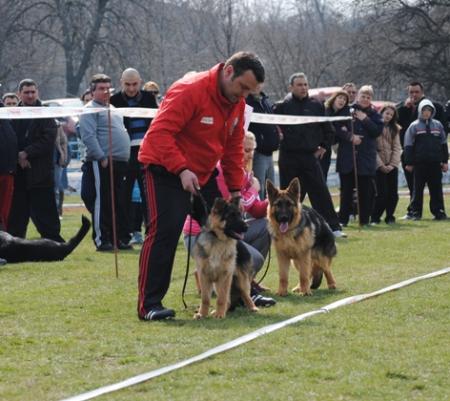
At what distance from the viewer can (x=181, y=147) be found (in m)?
7.22

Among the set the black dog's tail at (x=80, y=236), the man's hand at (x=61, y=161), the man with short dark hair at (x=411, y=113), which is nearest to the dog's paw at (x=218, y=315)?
the black dog's tail at (x=80, y=236)

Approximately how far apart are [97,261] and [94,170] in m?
1.32

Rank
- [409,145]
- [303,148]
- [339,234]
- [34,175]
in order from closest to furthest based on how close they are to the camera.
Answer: [34,175] → [303,148] → [339,234] → [409,145]

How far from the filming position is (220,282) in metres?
7.40

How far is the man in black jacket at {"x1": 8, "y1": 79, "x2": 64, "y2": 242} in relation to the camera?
1219cm

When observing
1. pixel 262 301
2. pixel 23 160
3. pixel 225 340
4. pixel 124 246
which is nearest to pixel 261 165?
pixel 124 246

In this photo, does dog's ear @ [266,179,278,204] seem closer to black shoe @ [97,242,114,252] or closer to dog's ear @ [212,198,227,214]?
dog's ear @ [212,198,227,214]

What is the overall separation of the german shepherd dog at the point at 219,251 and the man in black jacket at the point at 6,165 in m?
4.83

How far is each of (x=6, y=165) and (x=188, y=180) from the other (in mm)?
5324

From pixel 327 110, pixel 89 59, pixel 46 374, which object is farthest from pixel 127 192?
pixel 89 59

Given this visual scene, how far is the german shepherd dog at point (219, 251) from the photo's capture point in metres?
7.28

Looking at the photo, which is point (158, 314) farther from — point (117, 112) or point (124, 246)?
point (124, 246)

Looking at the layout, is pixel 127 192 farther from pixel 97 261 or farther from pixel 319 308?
pixel 319 308

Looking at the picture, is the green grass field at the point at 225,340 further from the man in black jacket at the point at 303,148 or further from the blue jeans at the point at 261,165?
the man in black jacket at the point at 303,148
